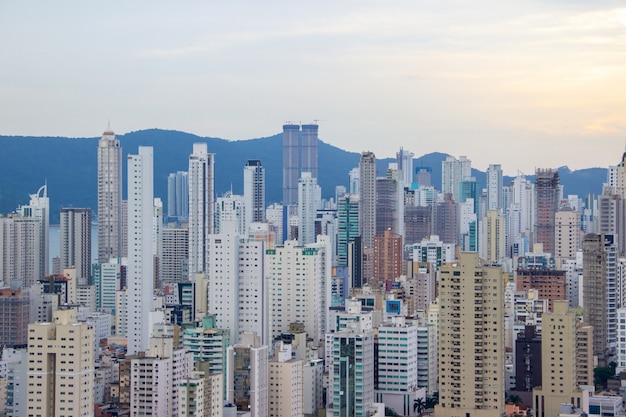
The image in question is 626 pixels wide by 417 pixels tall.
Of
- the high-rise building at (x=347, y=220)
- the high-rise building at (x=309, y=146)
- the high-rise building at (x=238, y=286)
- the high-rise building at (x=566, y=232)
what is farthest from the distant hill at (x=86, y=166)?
the high-rise building at (x=238, y=286)

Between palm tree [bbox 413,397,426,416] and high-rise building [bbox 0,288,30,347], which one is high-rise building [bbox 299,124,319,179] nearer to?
high-rise building [bbox 0,288,30,347]

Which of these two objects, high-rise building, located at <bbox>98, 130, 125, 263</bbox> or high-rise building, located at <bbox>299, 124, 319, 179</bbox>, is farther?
high-rise building, located at <bbox>299, 124, 319, 179</bbox>

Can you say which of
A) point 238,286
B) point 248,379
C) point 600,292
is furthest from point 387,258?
point 248,379

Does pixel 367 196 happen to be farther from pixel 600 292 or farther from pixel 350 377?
pixel 350 377

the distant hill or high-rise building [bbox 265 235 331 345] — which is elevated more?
the distant hill

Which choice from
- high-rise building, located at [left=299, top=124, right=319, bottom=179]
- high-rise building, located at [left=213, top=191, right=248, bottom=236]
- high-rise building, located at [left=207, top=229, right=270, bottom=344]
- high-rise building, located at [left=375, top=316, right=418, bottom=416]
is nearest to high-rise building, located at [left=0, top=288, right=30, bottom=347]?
high-rise building, located at [left=207, top=229, right=270, bottom=344]

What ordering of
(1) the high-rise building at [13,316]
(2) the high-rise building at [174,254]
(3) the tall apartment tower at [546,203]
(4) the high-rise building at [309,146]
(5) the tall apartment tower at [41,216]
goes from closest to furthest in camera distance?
(1) the high-rise building at [13,316] < (2) the high-rise building at [174,254] < (5) the tall apartment tower at [41,216] < (3) the tall apartment tower at [546,203] < (4) the high-rise building at [309,146]

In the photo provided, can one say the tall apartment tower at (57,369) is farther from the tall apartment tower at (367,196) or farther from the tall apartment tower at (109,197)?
the tall apartment tower at (367,196)

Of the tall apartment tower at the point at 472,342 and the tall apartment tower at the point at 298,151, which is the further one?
the tall apartment tower at the point at 298,151
